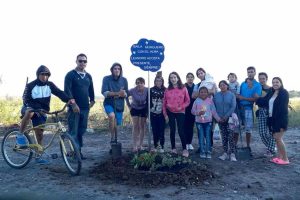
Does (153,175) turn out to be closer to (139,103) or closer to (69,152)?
(69,152)

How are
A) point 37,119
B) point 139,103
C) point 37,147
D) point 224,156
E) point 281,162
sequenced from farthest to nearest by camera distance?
1. point 139,103
2. point 224,156
3. point 281,162
4. point 37,119
5. point 37,147

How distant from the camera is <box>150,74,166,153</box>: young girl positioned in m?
8.51

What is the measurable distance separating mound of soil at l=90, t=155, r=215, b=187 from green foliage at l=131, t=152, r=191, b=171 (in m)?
0.10

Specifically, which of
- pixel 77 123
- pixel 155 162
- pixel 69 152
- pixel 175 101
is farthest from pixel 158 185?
pixel 77 123

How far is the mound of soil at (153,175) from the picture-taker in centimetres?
641

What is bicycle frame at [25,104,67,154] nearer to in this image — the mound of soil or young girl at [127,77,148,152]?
the mound of soil

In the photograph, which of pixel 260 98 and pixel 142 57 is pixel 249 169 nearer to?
pixel 260 98

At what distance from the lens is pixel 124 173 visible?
22.2ft

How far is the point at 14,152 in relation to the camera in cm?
821

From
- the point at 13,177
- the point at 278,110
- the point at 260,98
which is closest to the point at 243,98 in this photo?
the point at 260,98

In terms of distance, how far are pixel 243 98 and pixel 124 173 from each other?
3.77 metres

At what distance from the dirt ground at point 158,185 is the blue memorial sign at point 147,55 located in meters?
2.51

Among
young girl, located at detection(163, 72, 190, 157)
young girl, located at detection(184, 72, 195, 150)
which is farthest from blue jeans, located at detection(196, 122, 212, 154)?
young girl, located at detection(184, 72, 195, 150)

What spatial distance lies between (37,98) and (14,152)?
1683 millimetres
